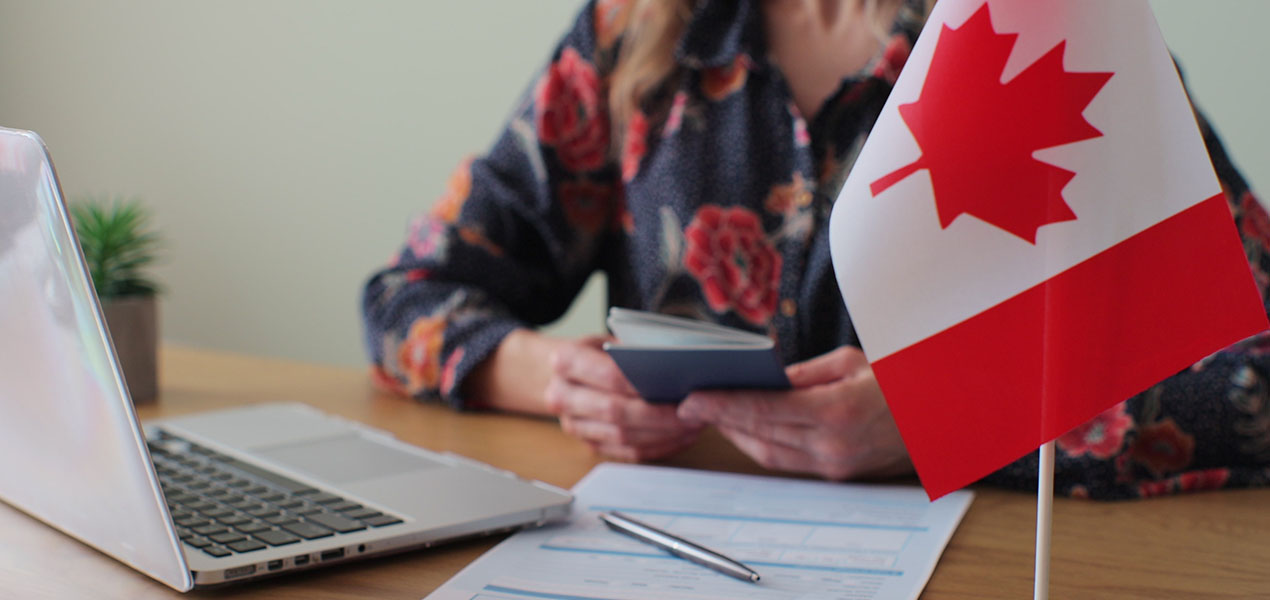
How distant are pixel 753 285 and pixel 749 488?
435 mm

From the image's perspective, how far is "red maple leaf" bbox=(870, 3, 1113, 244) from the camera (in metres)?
0.49

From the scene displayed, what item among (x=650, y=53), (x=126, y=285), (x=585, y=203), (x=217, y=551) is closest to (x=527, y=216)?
(x=585, y=203)

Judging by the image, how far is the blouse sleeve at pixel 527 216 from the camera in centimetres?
124

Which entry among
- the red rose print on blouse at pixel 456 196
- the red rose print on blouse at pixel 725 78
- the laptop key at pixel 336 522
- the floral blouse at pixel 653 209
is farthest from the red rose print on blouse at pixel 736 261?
the laptop key at pixel 336 522

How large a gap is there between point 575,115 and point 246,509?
75cm

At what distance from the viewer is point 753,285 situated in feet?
4.00

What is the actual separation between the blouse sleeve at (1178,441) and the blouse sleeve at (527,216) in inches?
23.9

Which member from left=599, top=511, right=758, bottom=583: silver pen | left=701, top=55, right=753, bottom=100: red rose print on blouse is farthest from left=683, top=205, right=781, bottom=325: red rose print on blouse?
left=599, top=511, right=758, bottom=583: silver pen

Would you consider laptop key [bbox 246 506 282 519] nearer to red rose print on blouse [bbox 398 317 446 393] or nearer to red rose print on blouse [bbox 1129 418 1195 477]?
red rose print on blouse [bbox 398 317 446 393]

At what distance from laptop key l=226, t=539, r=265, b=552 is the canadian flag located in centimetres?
34

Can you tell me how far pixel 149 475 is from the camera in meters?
0.52

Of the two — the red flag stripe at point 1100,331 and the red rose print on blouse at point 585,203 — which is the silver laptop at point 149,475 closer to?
the red flag stripe at point 1100,331

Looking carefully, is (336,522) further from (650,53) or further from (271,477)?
(650,53)

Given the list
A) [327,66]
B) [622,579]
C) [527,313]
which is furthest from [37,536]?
[327,66]
